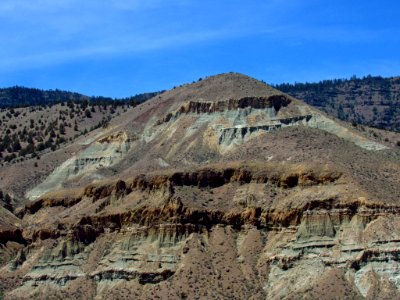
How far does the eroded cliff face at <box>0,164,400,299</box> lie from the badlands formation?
135mm

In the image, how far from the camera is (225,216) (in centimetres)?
9588

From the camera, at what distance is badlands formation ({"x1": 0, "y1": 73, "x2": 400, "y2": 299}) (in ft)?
283

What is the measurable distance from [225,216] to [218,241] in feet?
9.84

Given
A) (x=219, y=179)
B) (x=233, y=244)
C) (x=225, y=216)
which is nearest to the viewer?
(x=233, y=244)

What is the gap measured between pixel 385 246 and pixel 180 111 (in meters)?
46.1

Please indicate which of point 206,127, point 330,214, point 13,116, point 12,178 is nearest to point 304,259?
point 330,214

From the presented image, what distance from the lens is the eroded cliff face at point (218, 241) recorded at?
84812mm

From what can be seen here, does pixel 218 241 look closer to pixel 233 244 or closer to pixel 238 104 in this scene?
pixel 233 244

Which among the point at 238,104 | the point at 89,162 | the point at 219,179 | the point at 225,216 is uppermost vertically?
the point at 238,104

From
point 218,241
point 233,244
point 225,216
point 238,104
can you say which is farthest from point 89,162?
point 233,244

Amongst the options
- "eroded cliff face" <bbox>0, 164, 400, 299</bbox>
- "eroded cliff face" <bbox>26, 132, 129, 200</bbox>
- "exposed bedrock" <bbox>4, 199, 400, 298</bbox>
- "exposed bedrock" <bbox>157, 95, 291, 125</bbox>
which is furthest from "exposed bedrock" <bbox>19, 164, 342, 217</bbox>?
"exposed bedrock" <bbox>157, 95, 291, 125</bbox>

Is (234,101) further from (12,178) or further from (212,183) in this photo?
(12,178)

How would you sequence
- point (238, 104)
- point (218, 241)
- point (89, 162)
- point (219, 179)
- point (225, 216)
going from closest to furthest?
point (218, 241)
point (225, 216)
point (219, 179)
point (238, 104)
point (89, 162)

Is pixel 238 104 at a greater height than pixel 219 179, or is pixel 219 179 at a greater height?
pixel 238 104
